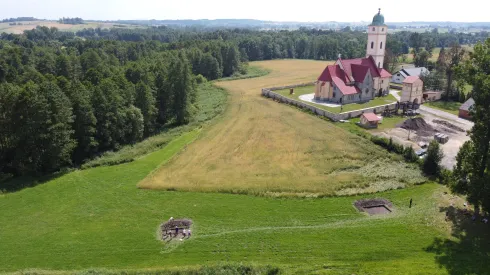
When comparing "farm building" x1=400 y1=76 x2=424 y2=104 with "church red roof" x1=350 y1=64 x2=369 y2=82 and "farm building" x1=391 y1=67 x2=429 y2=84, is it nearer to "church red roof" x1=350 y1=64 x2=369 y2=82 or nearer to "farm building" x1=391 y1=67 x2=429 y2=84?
"church red roof" x1=350 y1=64 x2=369 y2=82

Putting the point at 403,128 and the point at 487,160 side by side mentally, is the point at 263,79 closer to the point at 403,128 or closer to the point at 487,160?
the point at 403,128

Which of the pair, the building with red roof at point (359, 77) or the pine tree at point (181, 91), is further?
the building with red roof at point (359, 77)

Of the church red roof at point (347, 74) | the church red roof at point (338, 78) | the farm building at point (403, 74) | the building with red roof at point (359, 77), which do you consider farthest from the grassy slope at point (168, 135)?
the farm building at point (403, 74)

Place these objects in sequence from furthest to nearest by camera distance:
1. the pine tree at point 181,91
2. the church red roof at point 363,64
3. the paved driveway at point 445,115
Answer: the church red roof at point 363,64, the pine tree at point 181,91, the paved driveway at point 445,115

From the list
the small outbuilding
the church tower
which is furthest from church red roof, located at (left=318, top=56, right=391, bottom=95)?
the small outbuilding

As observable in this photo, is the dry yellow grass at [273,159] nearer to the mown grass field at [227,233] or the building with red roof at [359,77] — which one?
the mown grass field at [227,233]
